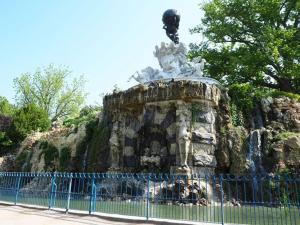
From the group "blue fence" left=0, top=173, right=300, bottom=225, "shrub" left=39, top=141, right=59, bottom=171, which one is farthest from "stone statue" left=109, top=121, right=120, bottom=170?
"shrub" left=39, top=141, right=59, bottom=171

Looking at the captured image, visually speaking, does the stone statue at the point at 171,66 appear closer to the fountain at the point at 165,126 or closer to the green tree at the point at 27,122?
the fountain at the point at 165,126

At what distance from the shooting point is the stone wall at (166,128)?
1580 cm

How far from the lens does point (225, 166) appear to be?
1630cm

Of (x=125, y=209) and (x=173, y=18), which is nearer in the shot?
(x=125, y=209)

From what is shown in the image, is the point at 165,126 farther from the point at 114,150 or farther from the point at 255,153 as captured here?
the point at 255,153

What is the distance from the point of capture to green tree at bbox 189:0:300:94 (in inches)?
1006

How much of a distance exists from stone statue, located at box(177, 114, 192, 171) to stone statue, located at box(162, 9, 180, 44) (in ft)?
26.8

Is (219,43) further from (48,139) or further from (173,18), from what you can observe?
(48,139)

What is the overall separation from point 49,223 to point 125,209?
2336 mm

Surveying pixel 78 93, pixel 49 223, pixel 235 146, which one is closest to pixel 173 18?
pixel 235 146

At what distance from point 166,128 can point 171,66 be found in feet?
18.9

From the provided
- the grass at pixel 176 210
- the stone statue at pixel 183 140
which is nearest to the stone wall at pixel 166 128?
the stone statue at pixel 183 140

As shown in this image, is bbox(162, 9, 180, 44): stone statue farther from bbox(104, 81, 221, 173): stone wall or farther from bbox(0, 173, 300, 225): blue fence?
bbox(0, 173, 300, 225): blue fence

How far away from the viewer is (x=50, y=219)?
8.96 m
